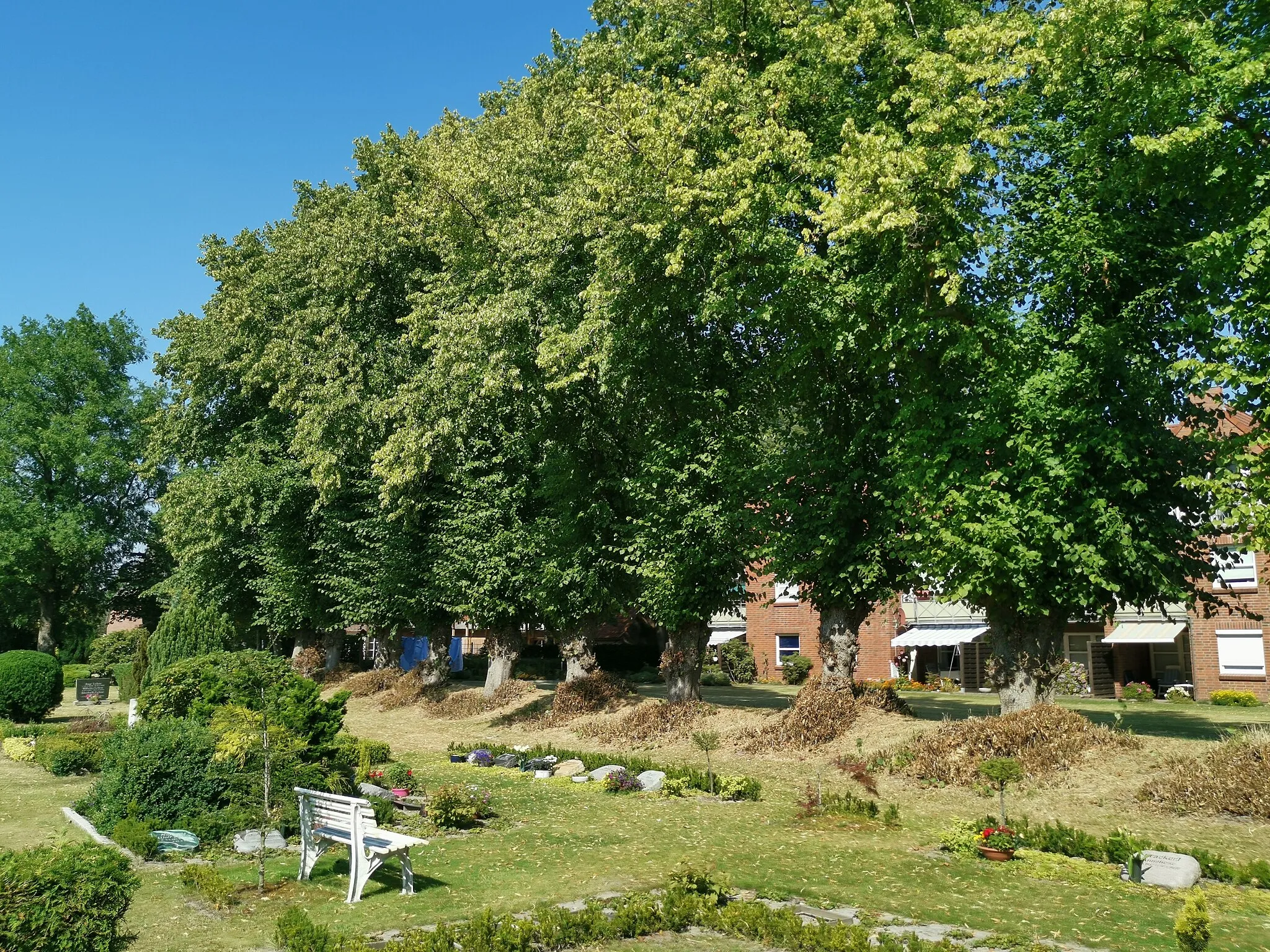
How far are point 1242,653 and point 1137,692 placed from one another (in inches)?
157

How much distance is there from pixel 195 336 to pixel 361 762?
1116 inches

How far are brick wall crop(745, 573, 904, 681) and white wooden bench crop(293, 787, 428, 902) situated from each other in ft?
116

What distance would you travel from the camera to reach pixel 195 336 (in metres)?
39.8

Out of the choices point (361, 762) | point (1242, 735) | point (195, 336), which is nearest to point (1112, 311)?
point (1242, 735)

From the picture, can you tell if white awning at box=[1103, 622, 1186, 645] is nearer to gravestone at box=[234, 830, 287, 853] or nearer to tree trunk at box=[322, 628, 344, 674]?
tree trunk at box=[322, 628, 344, 674]

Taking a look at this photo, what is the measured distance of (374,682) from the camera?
1506 inches

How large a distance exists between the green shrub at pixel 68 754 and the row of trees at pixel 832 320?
9639 millimetres

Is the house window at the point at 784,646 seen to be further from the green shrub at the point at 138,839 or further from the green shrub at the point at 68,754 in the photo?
the green shrub at the point at 138,839

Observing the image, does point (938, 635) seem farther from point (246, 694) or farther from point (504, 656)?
point (246, 694)

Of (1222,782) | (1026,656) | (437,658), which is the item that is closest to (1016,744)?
(1026,656)

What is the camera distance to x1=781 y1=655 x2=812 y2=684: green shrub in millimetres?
45094

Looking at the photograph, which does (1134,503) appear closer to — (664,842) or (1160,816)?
(1160,816)

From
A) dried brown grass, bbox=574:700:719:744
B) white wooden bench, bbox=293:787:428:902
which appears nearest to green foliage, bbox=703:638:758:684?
dried brown grass, bbox=574:700:719:744

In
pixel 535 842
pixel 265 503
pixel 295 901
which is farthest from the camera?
pixel 265 503
